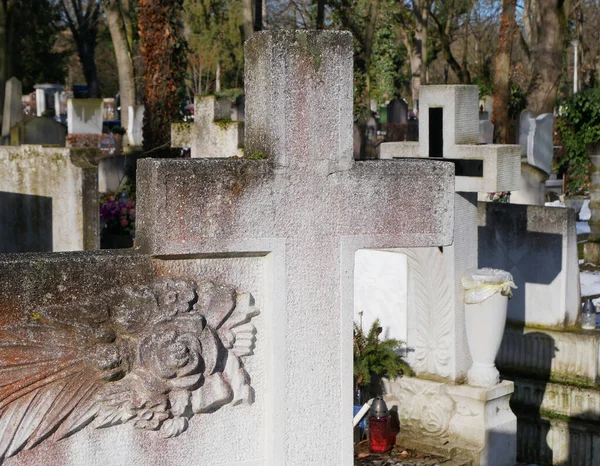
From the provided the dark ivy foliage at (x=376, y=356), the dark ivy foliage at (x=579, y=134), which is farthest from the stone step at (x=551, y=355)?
the dark ivy foliage at (x=579, y=134)

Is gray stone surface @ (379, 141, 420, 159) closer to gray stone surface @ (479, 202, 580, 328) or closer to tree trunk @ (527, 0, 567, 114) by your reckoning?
gray stone surface @ (479, 202, 580, 328)

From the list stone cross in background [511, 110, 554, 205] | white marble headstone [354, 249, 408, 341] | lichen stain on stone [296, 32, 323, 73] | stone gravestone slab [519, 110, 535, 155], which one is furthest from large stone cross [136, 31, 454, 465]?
stone gravestone slab [519, 110, 535, 155]

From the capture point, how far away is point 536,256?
7.26m

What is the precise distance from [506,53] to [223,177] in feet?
65.7

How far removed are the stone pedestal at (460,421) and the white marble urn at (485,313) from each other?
0.12 meters

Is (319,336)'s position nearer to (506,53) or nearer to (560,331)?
(560,331)

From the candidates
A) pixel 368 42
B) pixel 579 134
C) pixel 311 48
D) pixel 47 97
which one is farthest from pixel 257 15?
pixel 47 97

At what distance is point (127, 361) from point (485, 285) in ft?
11.9

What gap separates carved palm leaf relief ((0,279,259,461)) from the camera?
2775mm

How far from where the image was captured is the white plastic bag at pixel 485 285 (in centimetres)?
612

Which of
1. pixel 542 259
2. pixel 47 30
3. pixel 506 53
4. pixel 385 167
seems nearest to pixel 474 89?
pixel 542 259

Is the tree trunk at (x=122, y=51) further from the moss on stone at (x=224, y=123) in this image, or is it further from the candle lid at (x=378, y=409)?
the candle lid at (x=378, y=409)

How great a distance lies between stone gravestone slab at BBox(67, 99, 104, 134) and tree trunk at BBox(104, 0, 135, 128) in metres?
3.44

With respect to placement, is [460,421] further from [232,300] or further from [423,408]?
[232,300]
